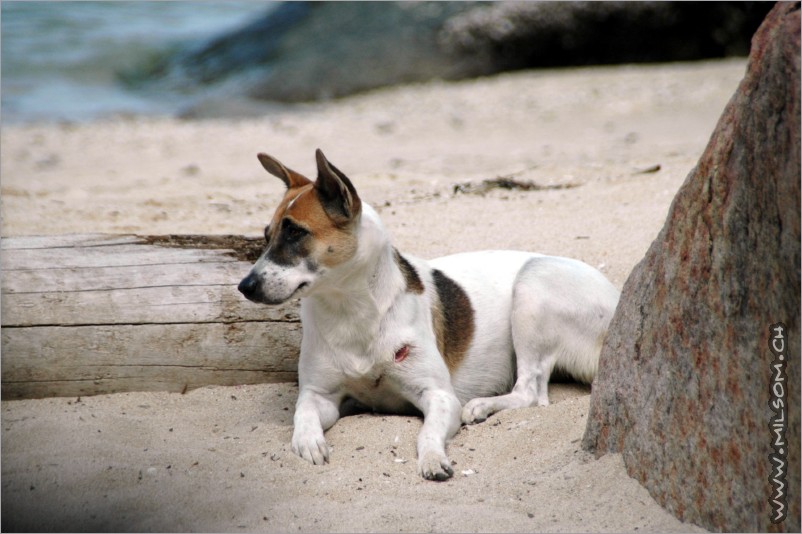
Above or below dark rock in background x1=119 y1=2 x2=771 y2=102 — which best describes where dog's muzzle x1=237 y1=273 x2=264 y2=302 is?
below

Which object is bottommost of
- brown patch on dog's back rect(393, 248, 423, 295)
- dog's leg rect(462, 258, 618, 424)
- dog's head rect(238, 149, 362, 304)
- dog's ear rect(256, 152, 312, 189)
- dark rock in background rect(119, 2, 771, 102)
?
dog's leg rect(462, 258, 618, 424)

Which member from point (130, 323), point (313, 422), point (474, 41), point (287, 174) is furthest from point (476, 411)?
point (474, 41)

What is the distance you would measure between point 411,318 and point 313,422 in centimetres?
79

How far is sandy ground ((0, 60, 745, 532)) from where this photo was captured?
3.90 m

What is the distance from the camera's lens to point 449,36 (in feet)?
57.3

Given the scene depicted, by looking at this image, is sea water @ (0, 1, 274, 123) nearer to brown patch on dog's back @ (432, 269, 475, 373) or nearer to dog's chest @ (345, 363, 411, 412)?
brown patch on dog's back @ (432, 269, 475, 373)

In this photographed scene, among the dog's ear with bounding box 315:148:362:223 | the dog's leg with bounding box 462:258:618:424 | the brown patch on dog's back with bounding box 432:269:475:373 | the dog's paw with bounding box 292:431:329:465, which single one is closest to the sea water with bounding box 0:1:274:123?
the brown patch on dog's back with bounding box 432:269:475:373

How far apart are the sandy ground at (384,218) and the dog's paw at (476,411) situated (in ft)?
0.22

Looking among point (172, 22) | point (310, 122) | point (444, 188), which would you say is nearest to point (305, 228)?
Result: point (444, 188)

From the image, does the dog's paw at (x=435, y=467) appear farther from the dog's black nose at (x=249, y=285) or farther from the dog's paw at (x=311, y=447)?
the dog's black nose at (x=249, y=285)

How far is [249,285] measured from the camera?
4.48m

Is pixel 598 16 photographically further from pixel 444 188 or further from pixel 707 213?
pixel 707 213

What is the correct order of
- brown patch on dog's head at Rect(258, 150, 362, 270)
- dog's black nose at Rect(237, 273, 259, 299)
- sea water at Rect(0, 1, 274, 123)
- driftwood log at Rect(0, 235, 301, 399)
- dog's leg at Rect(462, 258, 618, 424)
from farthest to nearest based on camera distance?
sea water at Rect(0, 1, 274, 123) → dog's leg at Rect(462, 258, 618, 424) → driftwood log at Rect(0, 235, 301, 399) → brown patch on dog's head at Rect(258, 150, 362, 270) → dog's black nose at Rect(237, 273, 259, 299)

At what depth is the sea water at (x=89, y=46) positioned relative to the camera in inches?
701
